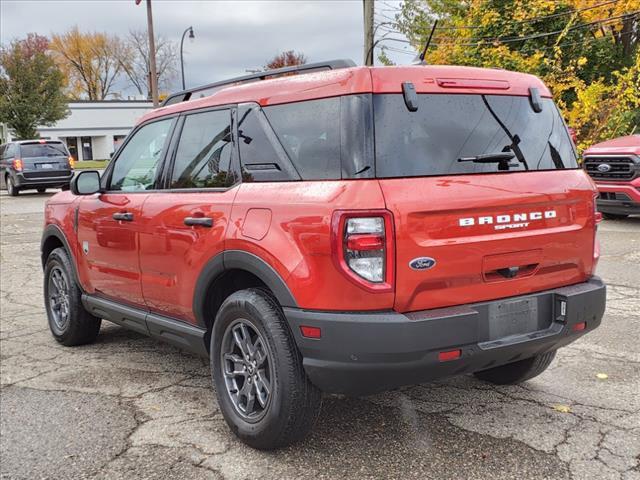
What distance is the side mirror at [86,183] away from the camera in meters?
4.74

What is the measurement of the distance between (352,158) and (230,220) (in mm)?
813

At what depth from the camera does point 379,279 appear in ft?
9.07

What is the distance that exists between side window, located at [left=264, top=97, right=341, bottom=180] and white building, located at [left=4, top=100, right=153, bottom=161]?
6056cm

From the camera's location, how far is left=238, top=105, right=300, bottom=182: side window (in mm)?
3221

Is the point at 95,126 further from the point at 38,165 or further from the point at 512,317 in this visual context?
the point at 512,317

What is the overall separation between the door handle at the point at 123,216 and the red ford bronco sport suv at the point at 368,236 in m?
0.40

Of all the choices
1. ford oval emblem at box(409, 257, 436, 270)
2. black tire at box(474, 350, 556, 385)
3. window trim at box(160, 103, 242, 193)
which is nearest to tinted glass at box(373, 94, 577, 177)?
ford oval emblem at box(409, 257, 436, 270)

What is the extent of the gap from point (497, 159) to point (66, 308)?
378 centimetres

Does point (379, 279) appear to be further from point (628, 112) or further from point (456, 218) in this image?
point (628, 112)

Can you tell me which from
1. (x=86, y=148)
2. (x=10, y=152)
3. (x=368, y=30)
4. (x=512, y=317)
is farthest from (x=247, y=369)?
(x=86, y=148)

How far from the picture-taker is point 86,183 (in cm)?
474

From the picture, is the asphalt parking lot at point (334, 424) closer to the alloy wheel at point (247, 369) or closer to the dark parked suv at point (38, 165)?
the alloy wheel at point (247, 369)

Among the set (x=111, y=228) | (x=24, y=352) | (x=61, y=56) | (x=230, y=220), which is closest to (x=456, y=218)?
(x=230, y=220)

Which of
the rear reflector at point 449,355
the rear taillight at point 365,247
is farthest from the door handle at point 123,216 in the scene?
the rear reflector at point 449,355
